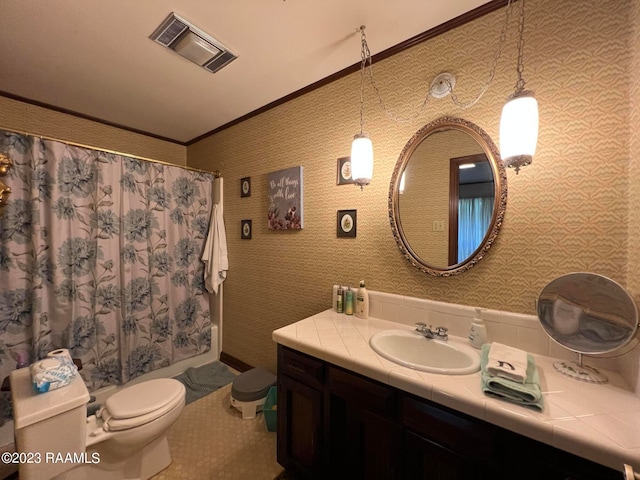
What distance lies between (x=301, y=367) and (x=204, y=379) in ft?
5.16

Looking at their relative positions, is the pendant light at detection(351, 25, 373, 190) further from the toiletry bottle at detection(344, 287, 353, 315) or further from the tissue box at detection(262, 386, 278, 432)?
the tissue box at detection(262, 386, 278, 432)

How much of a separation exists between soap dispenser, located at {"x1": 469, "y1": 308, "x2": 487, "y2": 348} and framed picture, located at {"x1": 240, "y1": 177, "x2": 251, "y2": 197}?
1933 mm

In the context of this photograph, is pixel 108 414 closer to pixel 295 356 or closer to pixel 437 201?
pixel 295 356

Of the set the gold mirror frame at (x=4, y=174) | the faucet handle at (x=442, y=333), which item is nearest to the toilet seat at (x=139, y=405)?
the gold mirror frame at (x=4, y=174)

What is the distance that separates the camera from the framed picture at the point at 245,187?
2.25m

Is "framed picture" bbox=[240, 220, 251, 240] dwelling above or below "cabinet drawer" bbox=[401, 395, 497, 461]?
above

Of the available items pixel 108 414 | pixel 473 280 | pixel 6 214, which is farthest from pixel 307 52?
pixel 108 414

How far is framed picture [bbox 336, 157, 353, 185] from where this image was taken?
1611 mm

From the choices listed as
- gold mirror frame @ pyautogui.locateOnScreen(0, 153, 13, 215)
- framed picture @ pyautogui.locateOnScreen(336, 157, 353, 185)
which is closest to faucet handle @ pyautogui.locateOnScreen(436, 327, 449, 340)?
framed picture @ pyautogui.locateOnScreen(336, 157, 353, 185)

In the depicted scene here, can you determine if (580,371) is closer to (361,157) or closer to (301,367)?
(301,367)

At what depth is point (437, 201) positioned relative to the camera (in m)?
1.31

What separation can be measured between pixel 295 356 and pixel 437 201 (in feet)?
3.55

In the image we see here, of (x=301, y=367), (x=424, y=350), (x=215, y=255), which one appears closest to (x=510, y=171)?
(x=424, y=350)

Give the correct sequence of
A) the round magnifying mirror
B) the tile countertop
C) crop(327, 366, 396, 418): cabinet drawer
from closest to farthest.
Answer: the tile countertop < the round magnifying mirror < crop(327, 366, 396, 418): cabinet drawer
